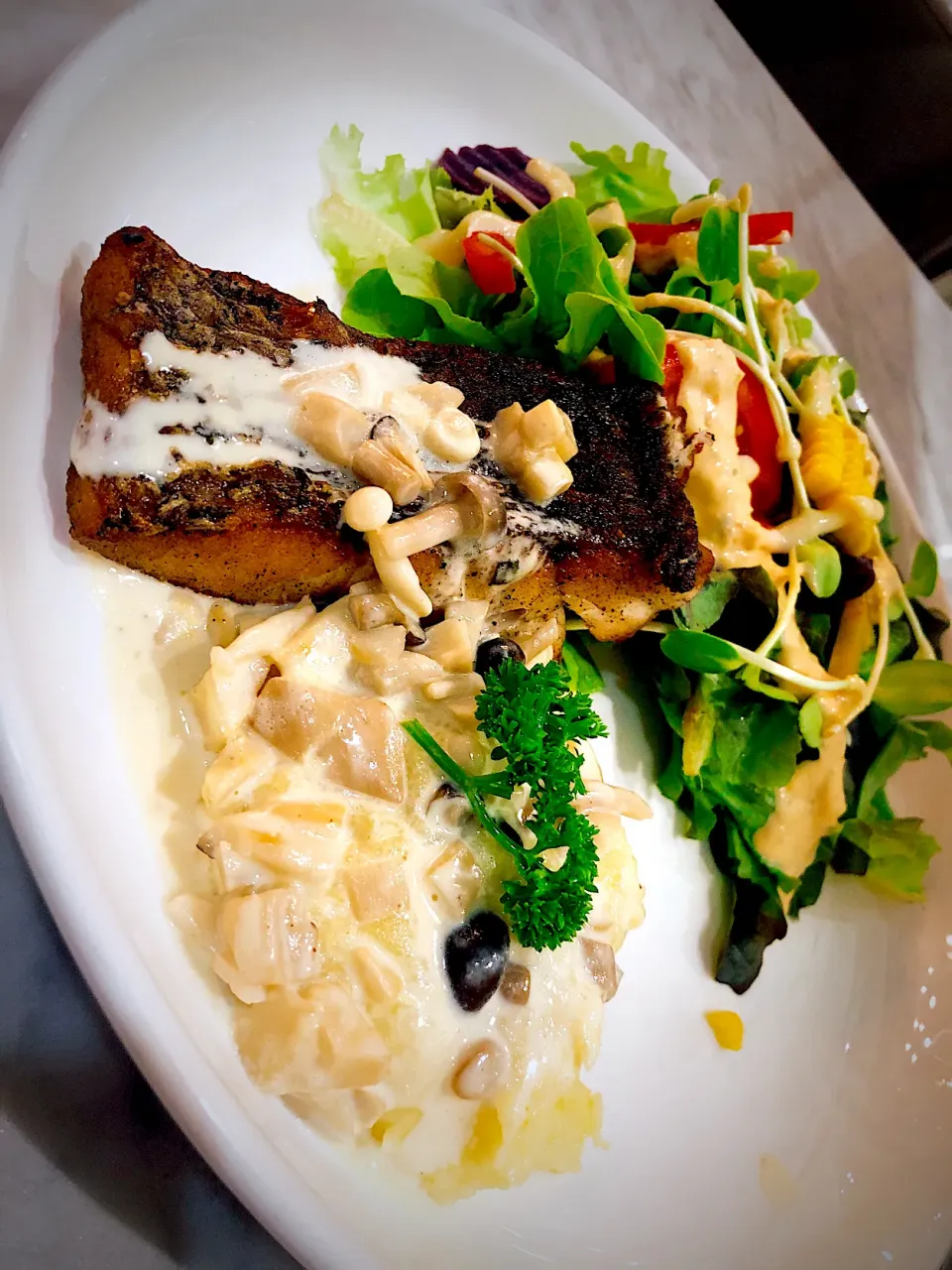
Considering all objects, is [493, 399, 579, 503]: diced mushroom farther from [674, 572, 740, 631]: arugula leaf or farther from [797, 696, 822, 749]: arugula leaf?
[797, 696, 822, 749]: arugula leaf

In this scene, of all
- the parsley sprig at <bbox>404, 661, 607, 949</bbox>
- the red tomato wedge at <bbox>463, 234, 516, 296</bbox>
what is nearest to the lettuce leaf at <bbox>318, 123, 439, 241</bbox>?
the red tomato wedge at <bbox>463, 234, 516, 296</bbox>

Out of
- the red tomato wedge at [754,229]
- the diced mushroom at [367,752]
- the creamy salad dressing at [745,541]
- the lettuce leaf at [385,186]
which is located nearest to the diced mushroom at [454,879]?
the diced mushroom at [367,752]

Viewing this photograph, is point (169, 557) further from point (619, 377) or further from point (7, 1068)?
point (619, 377)

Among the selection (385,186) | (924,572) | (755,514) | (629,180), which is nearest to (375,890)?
(755,514)

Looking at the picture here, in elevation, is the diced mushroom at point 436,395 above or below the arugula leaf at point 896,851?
above

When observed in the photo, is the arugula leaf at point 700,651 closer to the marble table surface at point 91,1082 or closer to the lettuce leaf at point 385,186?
the lettuce leaf at point 385,186

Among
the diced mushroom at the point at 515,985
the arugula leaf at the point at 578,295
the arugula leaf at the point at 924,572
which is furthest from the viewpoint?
the arugula leaf at the point at 924,572

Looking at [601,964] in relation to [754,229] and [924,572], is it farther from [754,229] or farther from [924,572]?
[754,229]

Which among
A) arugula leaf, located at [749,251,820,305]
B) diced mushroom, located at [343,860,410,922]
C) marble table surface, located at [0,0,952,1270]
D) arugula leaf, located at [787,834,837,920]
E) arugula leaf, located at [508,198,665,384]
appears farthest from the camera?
arugula leaf, located at [749,251,820,305]
